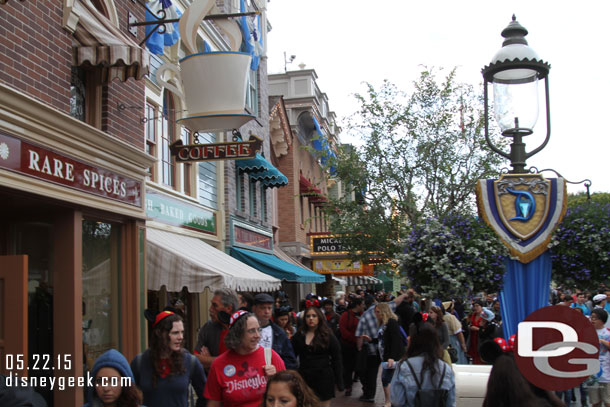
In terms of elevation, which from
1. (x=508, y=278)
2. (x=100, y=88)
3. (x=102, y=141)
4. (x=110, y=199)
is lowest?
(x=508, y=278)

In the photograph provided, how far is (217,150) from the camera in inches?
452

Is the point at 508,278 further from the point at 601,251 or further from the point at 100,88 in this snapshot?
the point at 100,88

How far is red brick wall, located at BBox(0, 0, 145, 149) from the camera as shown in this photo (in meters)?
6.34

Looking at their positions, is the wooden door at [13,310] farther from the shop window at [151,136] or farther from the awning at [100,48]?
the shop window at [151,136]

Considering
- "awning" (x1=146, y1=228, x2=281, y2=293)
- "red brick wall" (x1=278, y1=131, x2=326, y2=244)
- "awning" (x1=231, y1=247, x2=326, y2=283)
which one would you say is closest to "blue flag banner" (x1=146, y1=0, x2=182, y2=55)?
A: "awning" (x1=146, y1=228, x2=281, y2=293)

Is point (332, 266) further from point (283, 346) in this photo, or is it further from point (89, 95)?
point (283, 346)

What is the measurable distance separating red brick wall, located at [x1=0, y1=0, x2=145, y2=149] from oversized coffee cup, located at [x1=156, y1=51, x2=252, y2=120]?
4.95 ft

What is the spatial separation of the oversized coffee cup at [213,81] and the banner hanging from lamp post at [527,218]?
5.65 metres

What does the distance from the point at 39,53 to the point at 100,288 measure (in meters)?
2.92

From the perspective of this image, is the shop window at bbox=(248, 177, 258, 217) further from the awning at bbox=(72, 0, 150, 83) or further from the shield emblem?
the shield emblem

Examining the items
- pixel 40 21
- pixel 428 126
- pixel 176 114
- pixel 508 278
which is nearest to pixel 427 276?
pixel 508 278

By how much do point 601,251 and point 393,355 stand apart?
18.3ft

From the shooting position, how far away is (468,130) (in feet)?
59.9

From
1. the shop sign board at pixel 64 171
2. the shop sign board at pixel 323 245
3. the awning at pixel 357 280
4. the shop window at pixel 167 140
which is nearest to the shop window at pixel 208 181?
the shop window at pixel 167 140
